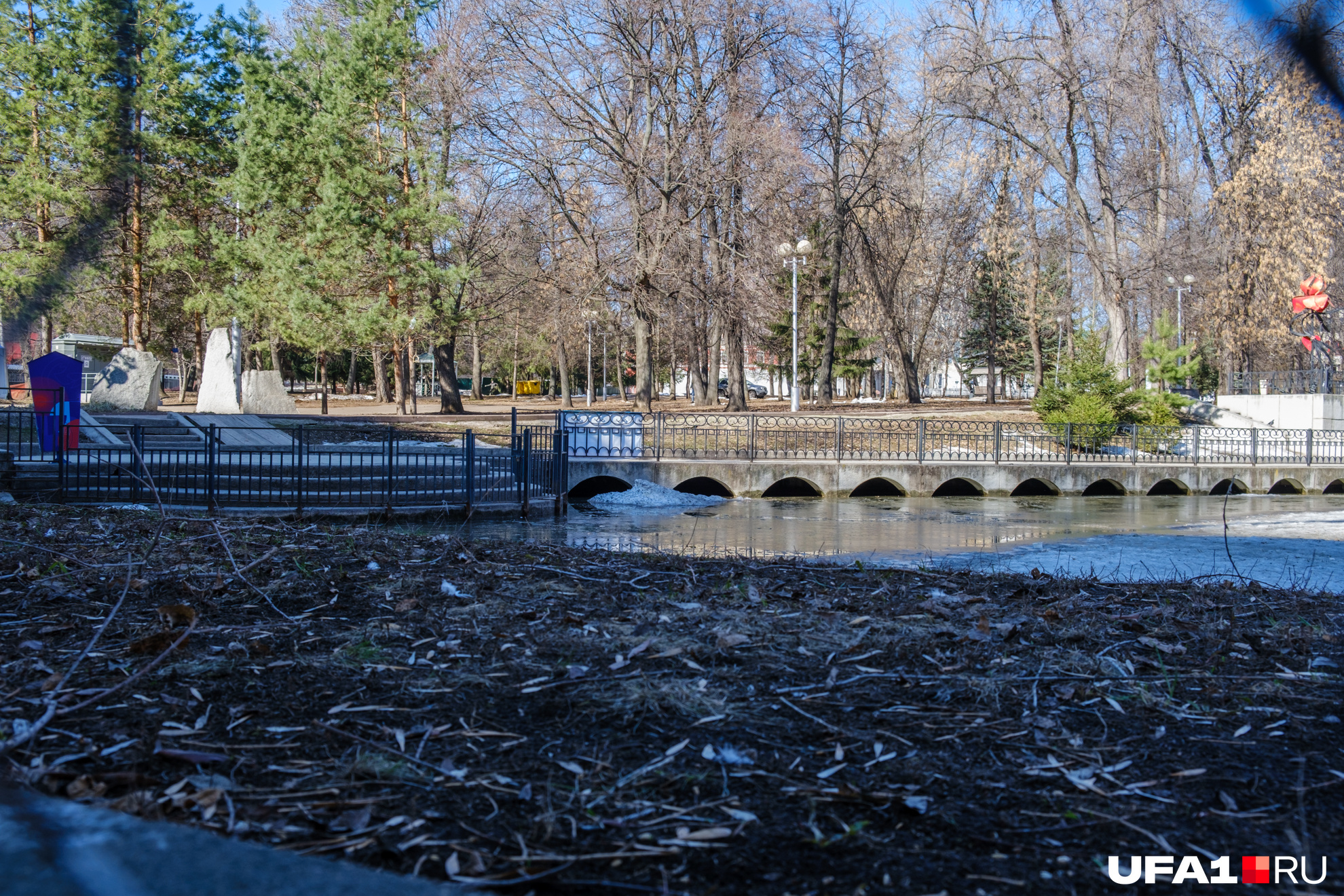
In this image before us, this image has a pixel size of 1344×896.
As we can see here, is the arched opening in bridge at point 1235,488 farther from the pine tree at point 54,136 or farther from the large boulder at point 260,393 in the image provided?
the large boulder at point 260,393

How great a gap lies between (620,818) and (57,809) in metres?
1.34

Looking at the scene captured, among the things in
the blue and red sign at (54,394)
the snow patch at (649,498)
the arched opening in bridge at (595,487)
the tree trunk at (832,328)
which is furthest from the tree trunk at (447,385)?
the blue and red sign at (54,394)

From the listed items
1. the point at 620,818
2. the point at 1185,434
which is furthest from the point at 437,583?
the point at 1185,434

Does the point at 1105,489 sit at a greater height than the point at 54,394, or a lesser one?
lesser

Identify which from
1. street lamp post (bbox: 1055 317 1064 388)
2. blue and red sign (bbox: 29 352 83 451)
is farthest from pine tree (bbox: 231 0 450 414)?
street lamp post (bbox: 1055 317 1064 388)

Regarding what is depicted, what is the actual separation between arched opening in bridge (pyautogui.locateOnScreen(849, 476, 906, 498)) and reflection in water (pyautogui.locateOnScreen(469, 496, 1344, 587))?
17.3 inches

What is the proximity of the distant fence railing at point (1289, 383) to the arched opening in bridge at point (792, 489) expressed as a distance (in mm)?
21562

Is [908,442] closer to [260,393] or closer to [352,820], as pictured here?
[260,393]

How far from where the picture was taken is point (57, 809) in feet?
7.40

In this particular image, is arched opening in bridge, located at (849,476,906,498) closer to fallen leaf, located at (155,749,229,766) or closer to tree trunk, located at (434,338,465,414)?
tree trunk, located at (434,338,465,414)

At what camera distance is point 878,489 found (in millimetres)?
24422

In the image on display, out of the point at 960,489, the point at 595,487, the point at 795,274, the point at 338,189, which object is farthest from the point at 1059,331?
the point at 595,487

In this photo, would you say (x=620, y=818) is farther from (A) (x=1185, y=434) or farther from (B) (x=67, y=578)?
(A) (x=1185, y=434)

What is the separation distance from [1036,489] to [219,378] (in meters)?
24.1
